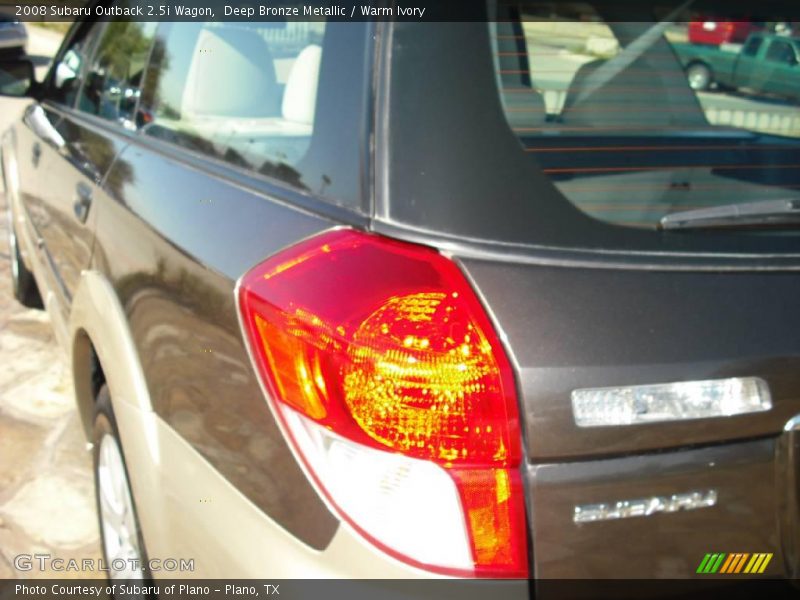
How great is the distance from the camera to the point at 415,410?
1.35m

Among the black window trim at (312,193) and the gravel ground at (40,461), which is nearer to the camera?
the black window trim at (312,193)

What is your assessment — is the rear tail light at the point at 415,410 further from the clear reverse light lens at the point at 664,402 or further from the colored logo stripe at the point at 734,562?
the colored logo stripe at the point at 734,562

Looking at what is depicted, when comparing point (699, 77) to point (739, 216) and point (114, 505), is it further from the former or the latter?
point (114, 505)

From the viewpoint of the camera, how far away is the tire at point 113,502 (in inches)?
84.9

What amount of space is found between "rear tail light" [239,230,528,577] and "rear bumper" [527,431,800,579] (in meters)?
0.05

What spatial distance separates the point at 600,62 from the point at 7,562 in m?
2.33

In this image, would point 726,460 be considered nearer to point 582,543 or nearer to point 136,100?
point 582,543

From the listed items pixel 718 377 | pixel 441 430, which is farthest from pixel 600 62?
pixel 441 430

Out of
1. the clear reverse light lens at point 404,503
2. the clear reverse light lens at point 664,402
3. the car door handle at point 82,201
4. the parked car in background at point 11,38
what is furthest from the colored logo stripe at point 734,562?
the parked car in background at point 11,38

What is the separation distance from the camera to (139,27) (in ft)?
8.71

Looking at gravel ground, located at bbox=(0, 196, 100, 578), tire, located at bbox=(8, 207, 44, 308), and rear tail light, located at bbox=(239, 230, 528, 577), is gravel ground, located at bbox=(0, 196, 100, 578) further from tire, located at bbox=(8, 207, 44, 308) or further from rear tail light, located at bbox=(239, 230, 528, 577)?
rear tail light, located at bbox=(239, 230, 528, 577)

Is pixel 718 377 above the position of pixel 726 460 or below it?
above

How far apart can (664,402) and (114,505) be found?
1673 mm

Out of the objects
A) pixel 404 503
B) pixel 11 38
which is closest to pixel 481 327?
pixel 404 503
